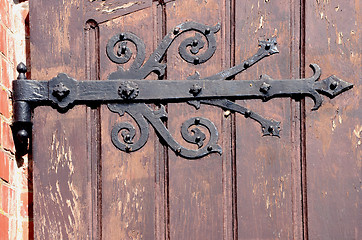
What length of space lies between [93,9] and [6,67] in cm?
26

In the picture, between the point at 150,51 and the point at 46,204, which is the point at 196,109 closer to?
the point at 150,51

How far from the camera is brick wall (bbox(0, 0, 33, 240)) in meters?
1.05

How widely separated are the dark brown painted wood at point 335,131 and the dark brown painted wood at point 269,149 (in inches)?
1.5

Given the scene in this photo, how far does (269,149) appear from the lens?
3.63 ft

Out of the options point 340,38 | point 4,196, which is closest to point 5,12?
point 4,196

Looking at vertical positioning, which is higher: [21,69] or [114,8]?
[114,8]

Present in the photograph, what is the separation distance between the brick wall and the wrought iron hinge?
4 centimetres

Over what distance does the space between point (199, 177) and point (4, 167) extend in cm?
46

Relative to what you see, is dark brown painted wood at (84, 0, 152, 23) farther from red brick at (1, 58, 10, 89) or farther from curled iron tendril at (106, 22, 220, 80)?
red brick at (1, 58, 10, 89)

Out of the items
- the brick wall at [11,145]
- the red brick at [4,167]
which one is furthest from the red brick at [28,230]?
the red brick at [4,167]

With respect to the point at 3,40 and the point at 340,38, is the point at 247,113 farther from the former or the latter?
the point at 3,40

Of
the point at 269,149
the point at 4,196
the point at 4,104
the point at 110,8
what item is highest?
the point at 110,8

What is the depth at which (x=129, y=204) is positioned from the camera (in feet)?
3.57

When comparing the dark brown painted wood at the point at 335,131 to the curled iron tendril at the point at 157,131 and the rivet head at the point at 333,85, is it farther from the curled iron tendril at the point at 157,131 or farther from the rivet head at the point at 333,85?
the curled iron tendril at the point at 157,131
